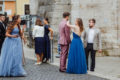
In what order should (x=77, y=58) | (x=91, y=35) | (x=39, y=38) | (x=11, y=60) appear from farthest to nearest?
1. (x=39, y=38)
2. (x=91, y=35)
3. (x=77, y=58)
4. (x=11, y=60)

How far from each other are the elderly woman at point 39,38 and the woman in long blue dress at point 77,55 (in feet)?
8.48

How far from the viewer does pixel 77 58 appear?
450 inches

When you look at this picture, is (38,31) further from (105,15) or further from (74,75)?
(105,15)

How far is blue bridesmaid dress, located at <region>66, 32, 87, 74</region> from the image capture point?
37.4 ft

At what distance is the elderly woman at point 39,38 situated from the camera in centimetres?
1379

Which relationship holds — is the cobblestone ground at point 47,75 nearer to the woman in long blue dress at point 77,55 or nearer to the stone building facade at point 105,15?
the woman in long blue dress at point 77,55

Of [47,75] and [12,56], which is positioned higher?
[12,56]

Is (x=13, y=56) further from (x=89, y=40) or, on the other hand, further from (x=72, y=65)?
(x=89, y=40)

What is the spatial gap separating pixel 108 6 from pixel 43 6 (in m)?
4.34

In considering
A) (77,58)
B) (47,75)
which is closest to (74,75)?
(77,58)

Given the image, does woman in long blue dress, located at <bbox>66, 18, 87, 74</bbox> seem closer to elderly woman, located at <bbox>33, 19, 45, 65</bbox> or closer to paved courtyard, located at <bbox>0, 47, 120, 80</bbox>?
paved courtyard, located at <bbox>0, 47, 120, 80</bbox>

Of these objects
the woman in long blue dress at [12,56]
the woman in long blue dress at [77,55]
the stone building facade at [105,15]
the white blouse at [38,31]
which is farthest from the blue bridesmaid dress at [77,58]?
the stone building facade at [105,15]

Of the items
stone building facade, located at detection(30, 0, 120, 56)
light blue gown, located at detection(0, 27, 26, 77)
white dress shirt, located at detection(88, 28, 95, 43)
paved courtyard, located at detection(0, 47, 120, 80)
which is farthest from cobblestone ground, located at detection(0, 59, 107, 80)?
stone building facade, located at detection(30, 0, 120, 56)

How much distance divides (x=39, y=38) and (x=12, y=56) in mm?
3419
